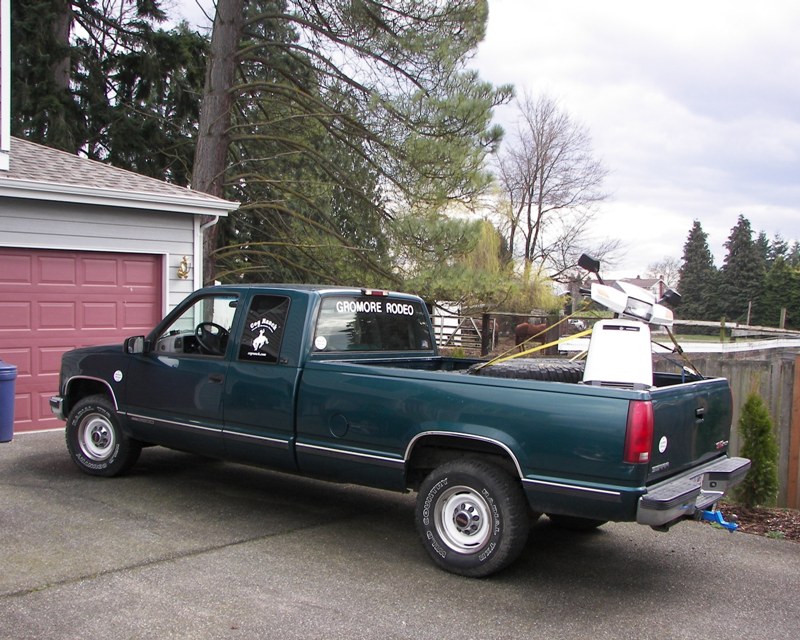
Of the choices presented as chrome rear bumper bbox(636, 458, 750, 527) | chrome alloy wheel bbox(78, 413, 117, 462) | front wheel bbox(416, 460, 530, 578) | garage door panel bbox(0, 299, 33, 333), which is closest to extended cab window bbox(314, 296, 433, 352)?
front wheel bbox(416, 460, 530, 578)

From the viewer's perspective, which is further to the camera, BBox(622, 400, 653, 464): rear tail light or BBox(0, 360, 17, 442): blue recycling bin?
BBox(0, 360, 17, 442): blue recycling bin

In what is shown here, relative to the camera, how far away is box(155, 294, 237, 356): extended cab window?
6.76m

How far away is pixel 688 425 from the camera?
198 inches

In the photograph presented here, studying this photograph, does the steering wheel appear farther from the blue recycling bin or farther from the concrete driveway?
the blue recycling bin

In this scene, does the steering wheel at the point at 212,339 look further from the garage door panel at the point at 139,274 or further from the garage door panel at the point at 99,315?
the garage door panel at the point at 139,274

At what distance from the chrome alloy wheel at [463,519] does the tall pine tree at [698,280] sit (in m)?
63.8

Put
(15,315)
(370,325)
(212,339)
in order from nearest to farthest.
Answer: (370,325) < (212,339) < (15,315)

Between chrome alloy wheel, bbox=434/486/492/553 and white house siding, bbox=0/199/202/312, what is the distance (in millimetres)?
6900

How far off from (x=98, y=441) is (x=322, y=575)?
11.1 feet

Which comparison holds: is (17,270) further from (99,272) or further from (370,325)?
(370,325)

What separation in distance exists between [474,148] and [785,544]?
850cm

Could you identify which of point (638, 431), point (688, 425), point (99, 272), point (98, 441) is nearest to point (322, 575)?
point (638, 431)

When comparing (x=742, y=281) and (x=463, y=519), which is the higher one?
(x=742, y=281)

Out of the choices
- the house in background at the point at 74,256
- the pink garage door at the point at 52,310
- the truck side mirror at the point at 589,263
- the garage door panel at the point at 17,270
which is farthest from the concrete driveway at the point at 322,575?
the garage door panel at the point at 17,270
